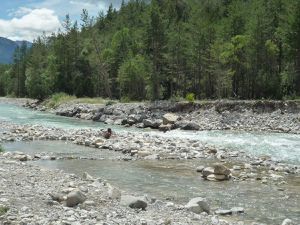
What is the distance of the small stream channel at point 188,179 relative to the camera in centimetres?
1678

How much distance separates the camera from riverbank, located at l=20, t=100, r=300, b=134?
47281 millimetres

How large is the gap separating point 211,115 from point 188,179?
30.7m

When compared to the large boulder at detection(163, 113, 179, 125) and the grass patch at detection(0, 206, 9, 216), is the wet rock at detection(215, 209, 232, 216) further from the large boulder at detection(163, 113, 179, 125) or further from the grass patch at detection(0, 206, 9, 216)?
the large boulder at detection(163, 113, 179, 125)

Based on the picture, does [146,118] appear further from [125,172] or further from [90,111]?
[125,172]

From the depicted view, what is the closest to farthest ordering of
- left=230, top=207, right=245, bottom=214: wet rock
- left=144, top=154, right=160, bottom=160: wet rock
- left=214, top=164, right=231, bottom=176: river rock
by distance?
left=230, top=207, right=245, bottom=214: wet rock → left=214, top=164, right=231, bottom=176: river rock → left=144, top=154, right=160, bottom=160: wet rock

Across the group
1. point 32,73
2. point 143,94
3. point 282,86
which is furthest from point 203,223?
point 32,73

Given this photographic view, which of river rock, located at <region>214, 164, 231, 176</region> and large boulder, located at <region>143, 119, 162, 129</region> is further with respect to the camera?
large boulder, located at <region>143, 119, 162, 129</region>

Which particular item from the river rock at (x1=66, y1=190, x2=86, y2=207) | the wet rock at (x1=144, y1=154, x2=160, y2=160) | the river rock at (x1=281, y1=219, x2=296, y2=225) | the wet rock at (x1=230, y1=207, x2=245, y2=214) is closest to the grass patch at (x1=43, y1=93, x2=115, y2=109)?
the wet rock at (x1=144, y1=154, x2=160, y2=160)

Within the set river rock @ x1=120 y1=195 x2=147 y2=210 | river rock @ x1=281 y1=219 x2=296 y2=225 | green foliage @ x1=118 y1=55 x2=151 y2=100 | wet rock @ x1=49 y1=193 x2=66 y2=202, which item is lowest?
river rock @ x1=281 y1=219 x2=296 y2=225

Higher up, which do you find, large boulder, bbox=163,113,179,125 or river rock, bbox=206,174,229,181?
large boulder, bbox=163,113,179,125

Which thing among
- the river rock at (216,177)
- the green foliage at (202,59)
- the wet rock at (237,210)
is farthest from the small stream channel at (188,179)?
the green foliage at (202,59)

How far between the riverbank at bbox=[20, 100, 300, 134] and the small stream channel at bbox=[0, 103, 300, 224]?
1170 cm

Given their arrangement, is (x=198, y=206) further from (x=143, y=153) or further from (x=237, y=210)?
(x=143, y=153)

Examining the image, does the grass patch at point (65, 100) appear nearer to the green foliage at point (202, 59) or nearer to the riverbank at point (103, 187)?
the green foliage at point (202, 59)
